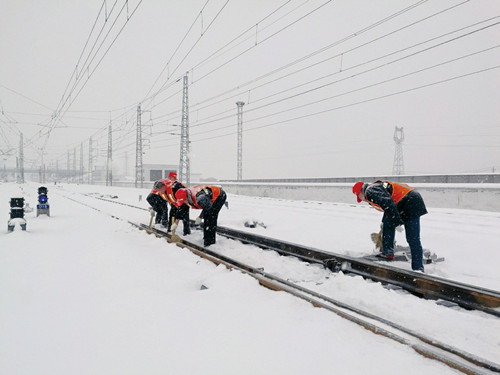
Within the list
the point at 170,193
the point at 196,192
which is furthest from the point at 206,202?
the point at 170,193

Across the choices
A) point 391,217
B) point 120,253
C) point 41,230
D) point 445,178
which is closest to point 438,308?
point 391,217

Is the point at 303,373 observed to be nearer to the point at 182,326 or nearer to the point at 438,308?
the point at 182,326

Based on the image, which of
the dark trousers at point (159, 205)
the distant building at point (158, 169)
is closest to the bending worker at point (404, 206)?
the dark trousers at point (159, 205)

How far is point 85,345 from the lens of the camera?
107 inches

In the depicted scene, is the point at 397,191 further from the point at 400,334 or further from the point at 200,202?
the point at 200,202

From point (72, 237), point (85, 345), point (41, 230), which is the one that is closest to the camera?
point (85, 345)

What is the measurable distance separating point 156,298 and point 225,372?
5.61 feet

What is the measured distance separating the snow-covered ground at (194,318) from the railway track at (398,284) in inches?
3.6

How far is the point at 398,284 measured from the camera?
15.1ft

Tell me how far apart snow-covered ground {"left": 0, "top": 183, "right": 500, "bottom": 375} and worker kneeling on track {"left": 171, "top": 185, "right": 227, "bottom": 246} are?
67 cm

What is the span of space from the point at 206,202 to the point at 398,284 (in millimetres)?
3586

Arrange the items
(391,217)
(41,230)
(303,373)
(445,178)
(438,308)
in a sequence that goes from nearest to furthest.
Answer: (303,373)
(438,308)
(391,217)
(41,230)
(445,178)

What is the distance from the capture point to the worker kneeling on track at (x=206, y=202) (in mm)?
6558

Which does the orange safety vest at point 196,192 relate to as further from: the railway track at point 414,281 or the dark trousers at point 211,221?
the railway track at point 414,281
